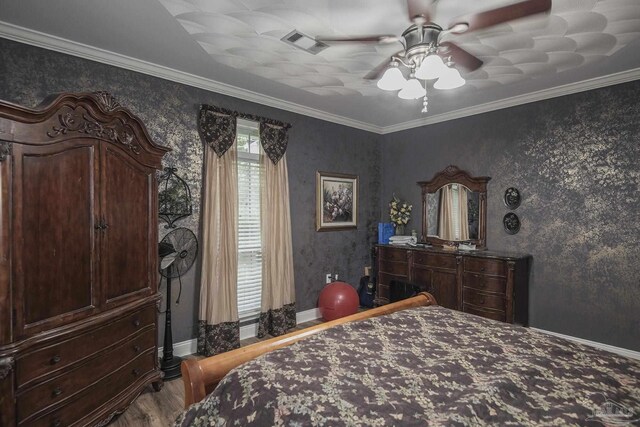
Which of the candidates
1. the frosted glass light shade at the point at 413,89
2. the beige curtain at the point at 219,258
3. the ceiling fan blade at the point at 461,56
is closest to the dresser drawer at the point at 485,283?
the ceiling fan blade at the point at 461,56

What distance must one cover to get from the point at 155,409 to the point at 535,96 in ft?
15.3

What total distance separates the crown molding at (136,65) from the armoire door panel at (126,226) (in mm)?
1052

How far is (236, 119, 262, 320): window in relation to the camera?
359 centimetres

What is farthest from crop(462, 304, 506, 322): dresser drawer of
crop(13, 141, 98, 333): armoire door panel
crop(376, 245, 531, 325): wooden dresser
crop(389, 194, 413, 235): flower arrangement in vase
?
crop(13, 141, 98, 333): armoire door panel

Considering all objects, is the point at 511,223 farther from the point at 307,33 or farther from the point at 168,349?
the point at 168,349

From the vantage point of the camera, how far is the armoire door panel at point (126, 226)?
2102mm

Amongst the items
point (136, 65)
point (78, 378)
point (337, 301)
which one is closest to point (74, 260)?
point (78, 378)

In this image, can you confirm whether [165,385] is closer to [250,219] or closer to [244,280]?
[244,280]

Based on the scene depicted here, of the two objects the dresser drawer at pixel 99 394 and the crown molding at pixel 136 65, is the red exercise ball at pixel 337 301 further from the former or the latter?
the crown molding at pixel 136 65

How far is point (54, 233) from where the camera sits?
182 centimetres

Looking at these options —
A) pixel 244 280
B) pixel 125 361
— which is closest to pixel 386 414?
pixel 125 361

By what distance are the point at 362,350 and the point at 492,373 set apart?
2.03 feet

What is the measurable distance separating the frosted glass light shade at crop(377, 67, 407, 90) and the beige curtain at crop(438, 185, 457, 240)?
8.61ft

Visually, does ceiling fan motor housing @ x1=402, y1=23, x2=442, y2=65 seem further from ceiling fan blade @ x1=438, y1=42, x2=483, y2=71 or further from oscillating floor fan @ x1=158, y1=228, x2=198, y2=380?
oscillating floor fan @ x1=158, y1=228, x2=198, y2=380
